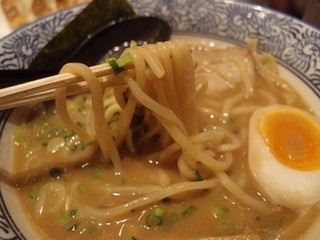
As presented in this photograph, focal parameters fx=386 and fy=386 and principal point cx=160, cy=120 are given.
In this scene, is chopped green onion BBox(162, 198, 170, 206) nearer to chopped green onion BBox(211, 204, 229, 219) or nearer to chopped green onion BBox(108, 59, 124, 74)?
chopped green onion BBox(211, 204, 229, 219)

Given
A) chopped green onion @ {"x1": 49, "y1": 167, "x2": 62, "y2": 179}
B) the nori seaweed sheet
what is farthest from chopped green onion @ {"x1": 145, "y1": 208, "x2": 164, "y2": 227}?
the nori seaweed sheet

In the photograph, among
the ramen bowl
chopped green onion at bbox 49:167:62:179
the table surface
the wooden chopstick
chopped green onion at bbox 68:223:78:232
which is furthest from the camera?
the table surface

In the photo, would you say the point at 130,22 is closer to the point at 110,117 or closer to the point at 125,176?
the point at 110,117

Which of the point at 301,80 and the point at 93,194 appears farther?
the point at 301,80

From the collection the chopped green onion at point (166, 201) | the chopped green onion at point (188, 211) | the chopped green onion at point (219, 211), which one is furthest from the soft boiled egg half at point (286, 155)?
the chopped green onion at point (166, 201)

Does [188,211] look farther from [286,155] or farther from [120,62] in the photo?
[120,62]

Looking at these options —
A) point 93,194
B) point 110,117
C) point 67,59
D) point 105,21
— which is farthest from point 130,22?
point 93,194
